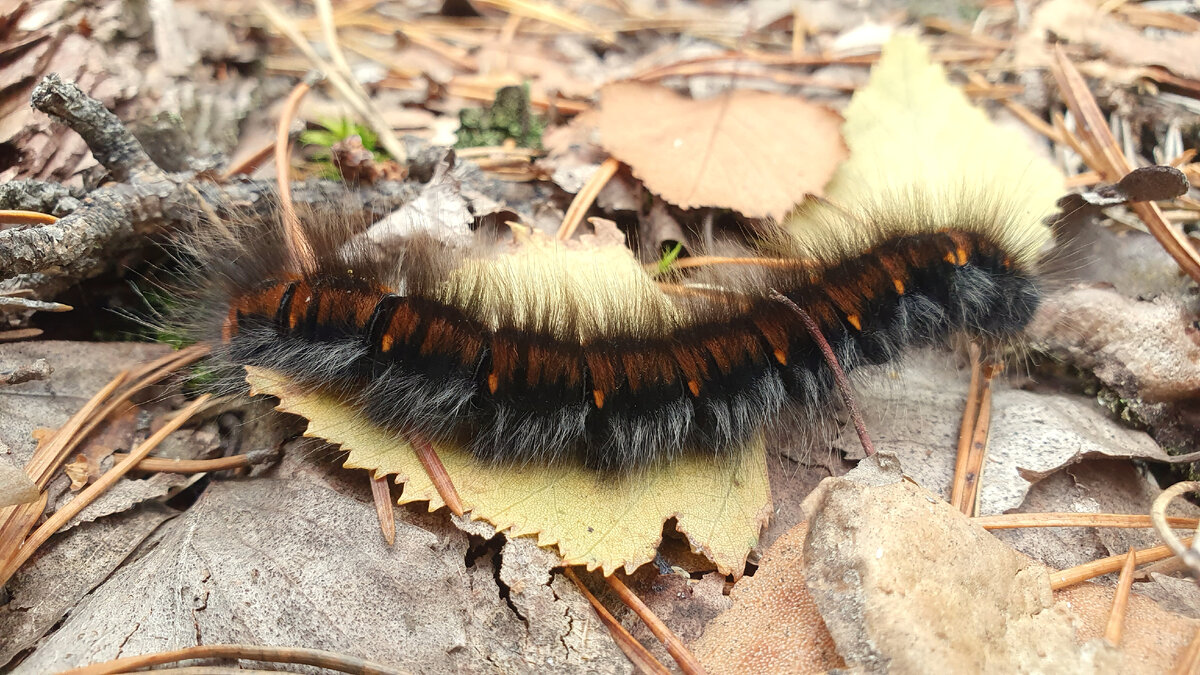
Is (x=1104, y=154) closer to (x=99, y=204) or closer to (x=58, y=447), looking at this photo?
(x=99, y=204)

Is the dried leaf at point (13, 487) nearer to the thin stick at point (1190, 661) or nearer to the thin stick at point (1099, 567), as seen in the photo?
the thin stick at point (1099, 567)

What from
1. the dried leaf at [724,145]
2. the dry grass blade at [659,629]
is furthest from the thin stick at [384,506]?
the dried leaf at [724,145]

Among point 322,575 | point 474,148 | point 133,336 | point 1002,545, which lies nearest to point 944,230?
point 1002,545

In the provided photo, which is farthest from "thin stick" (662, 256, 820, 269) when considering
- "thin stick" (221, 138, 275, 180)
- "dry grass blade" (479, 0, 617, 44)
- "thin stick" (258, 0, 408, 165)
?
"dry grass blade" (479, 0, 617, 44)

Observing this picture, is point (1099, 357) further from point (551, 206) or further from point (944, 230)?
point (551, 206)

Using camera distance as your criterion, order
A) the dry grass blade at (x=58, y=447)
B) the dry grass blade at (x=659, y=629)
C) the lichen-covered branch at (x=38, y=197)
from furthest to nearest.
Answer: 1. the lichen-covered branch at (x=38, y=197)
2. the dry grass blade at (x=58, y=447)
3. the dry grass blade at (x=659, y=629)
